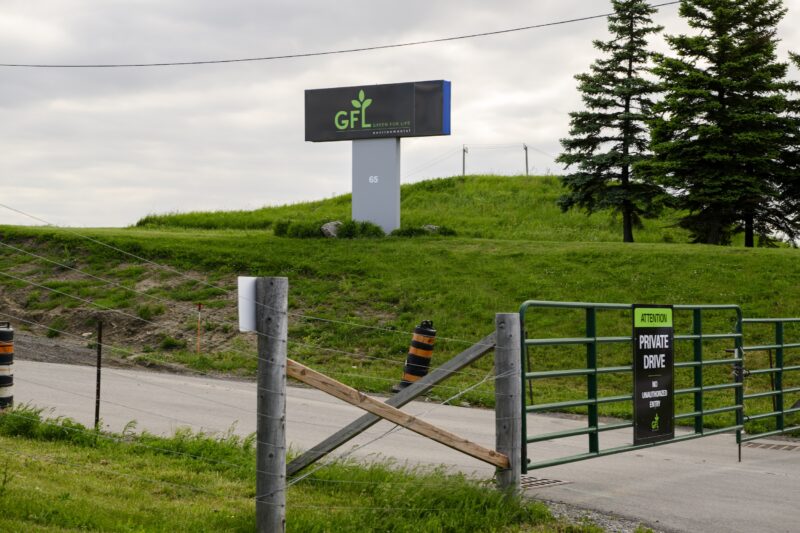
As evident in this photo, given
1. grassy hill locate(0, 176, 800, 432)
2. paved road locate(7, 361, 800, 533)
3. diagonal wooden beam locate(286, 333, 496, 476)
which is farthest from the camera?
grassy hill locate(0, 176, 800, 432)

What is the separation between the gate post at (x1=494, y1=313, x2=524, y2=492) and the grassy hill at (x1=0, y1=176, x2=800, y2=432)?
Answer: 8.03 meters

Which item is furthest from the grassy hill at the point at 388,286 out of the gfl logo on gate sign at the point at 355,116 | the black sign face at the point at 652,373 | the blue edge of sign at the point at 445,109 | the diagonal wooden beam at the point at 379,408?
the diagonal wooden beam at the point at 379,408

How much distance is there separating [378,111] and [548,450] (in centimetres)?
2347

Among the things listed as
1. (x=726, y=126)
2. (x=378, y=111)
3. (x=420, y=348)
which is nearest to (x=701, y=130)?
(x=726, y=126)

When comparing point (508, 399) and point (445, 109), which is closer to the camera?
point (508, 399)

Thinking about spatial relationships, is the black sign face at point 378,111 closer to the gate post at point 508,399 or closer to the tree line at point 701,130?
the tree line at point 701,130

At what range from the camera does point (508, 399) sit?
26.2ft

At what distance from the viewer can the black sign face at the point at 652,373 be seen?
9.84 meters

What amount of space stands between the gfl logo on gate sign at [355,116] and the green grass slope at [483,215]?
3.87 metres

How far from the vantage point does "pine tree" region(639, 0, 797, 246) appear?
34.6m

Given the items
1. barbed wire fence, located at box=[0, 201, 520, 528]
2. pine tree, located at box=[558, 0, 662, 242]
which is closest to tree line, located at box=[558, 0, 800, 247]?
pine tree, located at box=[558, 0, 662, 242]

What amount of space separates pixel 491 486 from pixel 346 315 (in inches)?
596

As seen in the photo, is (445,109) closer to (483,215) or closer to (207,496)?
(483,215)

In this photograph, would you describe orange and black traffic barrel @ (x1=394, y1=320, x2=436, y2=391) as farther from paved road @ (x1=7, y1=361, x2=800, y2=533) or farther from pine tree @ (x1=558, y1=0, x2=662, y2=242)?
pine tree @ (x1=558, y1=0, x2=662, y2=242)
